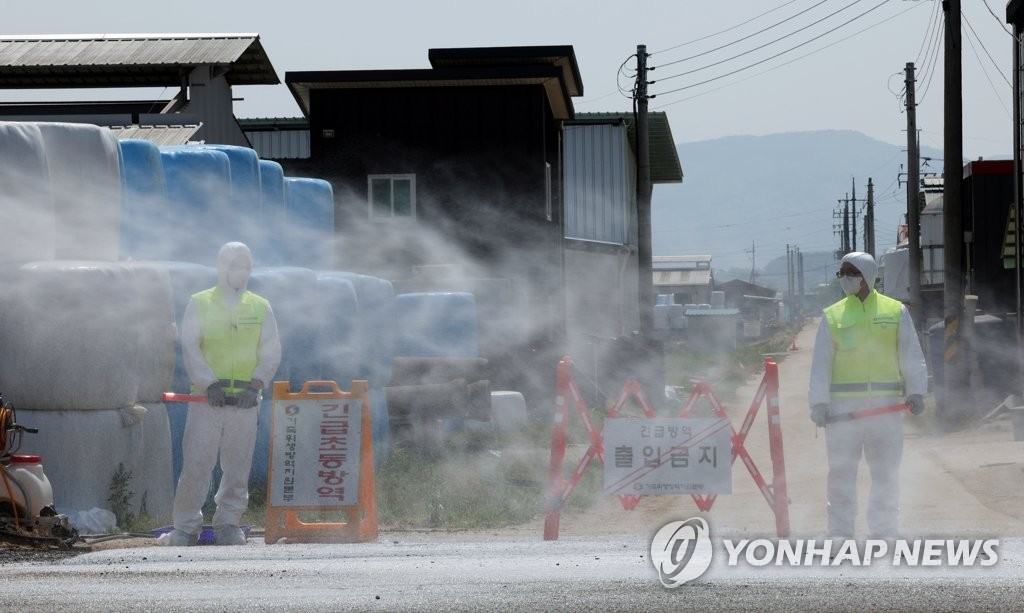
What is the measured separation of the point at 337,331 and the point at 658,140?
32.7 m

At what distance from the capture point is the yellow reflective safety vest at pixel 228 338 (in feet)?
33.5

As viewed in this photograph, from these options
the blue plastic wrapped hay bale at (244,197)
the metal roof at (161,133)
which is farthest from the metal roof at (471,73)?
the blue plastic wrapped hay bale at (244,197)

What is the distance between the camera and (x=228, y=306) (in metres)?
10.3

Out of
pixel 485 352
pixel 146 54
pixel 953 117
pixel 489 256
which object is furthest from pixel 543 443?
pixel 146 54

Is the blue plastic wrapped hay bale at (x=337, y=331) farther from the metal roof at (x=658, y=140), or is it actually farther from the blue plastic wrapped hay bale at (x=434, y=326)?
the metal roof at (x=658, y=140)

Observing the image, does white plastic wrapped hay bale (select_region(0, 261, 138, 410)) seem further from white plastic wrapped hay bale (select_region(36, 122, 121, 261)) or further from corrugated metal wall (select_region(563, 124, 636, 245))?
corrugated metal wall (select_region(563, 124, 636, 245))

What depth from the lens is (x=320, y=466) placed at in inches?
417

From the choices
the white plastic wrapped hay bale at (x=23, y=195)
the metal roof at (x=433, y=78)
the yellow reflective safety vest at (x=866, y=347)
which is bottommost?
the yellow reflective safety vest at (x=866, y=347)

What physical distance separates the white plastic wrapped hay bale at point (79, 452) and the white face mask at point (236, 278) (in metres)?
1.78

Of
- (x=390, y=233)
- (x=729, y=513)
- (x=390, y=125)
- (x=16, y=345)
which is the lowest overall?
(x=729, y=513)

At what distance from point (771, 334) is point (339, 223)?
58579 millimetres

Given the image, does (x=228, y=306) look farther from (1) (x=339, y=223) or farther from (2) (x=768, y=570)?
(1) (x=339, y=223)

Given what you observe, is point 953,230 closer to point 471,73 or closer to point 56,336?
point 471,73

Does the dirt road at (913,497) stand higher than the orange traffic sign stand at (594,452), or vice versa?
the orange traffic sign stand at (594,452)
